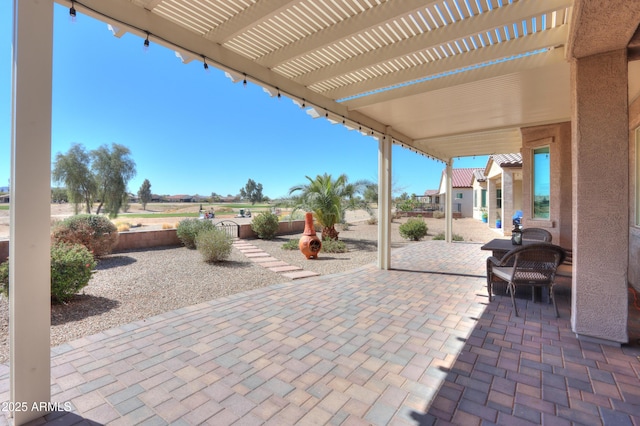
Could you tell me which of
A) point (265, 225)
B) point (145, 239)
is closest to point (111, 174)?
point (145, 239)

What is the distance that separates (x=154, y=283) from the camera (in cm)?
570

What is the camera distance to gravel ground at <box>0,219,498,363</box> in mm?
3803

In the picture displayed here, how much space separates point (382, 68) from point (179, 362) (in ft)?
14.8

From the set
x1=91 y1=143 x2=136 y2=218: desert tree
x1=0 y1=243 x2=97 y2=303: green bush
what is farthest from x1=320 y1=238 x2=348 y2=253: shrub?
x1=91 y1=143 x2=136 y2=218: desert tree

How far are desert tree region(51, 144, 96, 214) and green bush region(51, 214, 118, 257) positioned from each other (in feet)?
76.1

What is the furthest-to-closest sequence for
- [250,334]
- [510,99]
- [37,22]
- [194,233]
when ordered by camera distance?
[194,233], [510,99], [250,334], [37,22]

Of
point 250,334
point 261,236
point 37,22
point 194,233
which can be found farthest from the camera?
point 261,236

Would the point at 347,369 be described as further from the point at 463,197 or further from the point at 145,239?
the point at 463,197

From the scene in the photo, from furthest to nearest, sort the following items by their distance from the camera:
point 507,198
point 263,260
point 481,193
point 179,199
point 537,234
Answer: point 179,199 < point 481,193 < point 507,198 < point 263,260 < point 537,234

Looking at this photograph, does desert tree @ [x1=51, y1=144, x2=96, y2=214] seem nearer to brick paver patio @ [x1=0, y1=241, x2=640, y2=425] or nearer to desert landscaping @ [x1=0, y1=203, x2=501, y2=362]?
desert landscaping @ [x1=0, y1=203, x2=501, y2=362]

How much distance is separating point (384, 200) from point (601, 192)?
4151 millimetres

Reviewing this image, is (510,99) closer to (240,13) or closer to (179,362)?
(240,13)

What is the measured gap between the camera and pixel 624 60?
2832 mm

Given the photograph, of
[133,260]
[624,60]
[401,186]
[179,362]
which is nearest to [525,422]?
[179,362]
